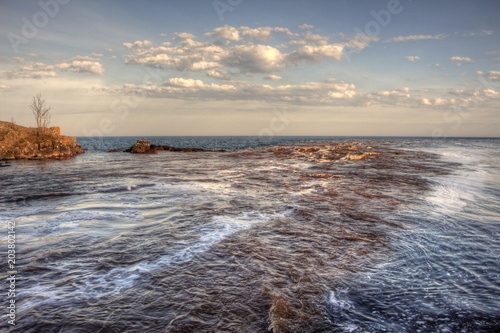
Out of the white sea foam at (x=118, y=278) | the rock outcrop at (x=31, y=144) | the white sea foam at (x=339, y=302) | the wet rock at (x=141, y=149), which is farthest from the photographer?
the wet rock at (x=141, y=149)

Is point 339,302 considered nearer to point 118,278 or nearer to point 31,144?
point 118,278

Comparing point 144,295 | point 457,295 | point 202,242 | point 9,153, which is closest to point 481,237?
point 457,295

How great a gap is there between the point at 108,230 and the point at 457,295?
887 cm

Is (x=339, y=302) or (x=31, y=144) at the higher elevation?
(x=31, y=144)

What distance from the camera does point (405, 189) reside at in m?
16.6

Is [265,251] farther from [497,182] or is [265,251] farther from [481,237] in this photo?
[497,182]

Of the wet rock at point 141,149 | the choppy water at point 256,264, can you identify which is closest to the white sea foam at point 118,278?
the choppy water at point 256,264

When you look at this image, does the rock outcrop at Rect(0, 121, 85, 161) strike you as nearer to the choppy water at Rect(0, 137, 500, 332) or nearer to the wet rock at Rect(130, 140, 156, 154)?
the wet rock at Rect(130, 140, 156, 154)

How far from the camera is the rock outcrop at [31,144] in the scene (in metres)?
36.7

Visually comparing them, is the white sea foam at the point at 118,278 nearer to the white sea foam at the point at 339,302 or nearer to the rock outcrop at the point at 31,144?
the white sea foam at the point at 339,302

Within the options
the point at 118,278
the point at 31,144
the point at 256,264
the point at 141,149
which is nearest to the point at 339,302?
the point at 256,264

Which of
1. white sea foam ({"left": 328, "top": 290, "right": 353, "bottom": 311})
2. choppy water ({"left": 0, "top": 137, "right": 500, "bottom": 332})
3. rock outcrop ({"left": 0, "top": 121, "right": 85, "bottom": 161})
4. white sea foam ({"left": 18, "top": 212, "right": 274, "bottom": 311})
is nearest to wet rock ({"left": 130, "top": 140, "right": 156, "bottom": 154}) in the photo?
rock outcrop ({"left": 0, "top": 121, "right": 85, "bottom": 161})

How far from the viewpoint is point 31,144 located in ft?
127

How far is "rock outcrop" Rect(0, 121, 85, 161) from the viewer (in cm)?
3666
